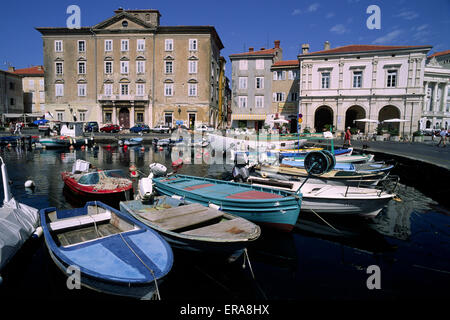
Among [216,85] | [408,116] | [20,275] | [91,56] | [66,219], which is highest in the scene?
[91,56]

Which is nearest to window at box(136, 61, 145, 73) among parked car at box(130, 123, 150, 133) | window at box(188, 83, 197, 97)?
window at box(188, 83, 197, 97)

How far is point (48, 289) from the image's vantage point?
6.16m

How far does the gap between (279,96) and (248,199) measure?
38597 mm

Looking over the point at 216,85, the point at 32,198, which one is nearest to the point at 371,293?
the point at 32,198

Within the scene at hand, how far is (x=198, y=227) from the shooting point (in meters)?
7.17

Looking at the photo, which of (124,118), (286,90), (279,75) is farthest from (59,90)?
(286,90)

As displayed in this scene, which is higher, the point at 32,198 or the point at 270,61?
the point at 270,61

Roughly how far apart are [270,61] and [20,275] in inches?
1703

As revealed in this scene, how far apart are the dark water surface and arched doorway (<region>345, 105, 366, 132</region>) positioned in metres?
32.3

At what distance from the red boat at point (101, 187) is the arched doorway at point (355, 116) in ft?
117

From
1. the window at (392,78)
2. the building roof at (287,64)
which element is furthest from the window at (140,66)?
the window at (392,78)

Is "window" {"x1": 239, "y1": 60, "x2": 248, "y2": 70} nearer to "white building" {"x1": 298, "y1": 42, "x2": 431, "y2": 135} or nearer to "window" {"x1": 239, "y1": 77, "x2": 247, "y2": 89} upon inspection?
"window" {"x1": 239, "y1": 77, "x2": 247, "y2": 89}

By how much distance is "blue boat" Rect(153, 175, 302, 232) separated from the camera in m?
8.30
